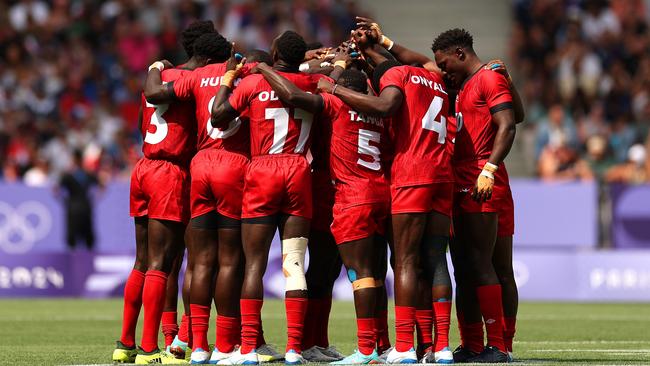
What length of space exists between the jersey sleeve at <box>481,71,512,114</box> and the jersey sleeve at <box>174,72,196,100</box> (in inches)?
97.6

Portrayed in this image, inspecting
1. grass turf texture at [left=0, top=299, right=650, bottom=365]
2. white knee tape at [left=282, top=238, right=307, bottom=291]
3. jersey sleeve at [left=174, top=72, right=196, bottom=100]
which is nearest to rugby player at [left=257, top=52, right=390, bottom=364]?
white knee tape at [left=282, top=238, right=307, bottom=291]

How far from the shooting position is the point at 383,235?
1132 cm

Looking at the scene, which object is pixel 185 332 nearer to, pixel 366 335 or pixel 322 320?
pixel 322 320

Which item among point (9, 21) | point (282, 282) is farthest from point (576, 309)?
point (9, 21)

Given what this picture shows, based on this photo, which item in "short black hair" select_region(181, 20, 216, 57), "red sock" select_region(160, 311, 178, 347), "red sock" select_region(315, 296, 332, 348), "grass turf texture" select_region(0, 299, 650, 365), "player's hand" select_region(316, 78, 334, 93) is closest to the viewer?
"player's hand" select_region(316, 78, 334, 93)

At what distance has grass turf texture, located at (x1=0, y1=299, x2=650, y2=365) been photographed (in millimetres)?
12164

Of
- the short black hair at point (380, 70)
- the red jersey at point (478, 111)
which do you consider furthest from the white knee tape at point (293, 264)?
the red jersey at point (478, 111)

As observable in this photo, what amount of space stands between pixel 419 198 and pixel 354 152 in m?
0.67

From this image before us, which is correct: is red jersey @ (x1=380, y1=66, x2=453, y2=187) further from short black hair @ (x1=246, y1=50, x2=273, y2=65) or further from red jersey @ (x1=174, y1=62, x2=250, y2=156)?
red jersey @ (x1=174, y1=62, x2=250, y2=156)

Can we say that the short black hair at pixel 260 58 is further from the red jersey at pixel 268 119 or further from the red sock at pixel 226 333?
the red sock at pixel 226 333

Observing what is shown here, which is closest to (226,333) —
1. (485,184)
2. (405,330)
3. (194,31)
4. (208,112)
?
(405,330)

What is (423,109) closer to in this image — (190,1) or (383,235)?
(383,235)

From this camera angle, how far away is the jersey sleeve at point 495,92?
11305mm

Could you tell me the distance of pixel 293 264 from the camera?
1086 centimetres
